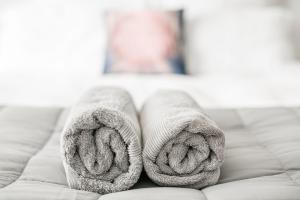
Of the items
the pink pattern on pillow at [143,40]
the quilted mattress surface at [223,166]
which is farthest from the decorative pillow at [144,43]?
the quilted mattress surface at [223,166]

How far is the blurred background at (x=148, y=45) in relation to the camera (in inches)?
80.3

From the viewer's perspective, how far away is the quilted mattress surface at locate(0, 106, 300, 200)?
84 centimetres

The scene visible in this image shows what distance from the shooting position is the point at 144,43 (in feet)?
6.86

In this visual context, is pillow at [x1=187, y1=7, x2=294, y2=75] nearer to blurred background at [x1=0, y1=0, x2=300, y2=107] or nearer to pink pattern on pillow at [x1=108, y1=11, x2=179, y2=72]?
blurred background at [x1=0, y1=0, x2=300, y2=107]

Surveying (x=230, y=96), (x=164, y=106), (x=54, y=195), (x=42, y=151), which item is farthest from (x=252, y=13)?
(x=54, y=195)

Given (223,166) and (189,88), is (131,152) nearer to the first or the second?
(223,166)

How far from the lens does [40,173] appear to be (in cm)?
98

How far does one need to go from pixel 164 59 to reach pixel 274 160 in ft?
3.63

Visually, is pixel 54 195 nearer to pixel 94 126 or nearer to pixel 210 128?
pixel 94 126

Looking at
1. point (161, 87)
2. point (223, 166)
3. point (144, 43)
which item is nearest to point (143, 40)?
point (144, 43)

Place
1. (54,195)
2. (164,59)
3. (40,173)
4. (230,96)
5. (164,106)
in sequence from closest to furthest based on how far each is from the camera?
(54,195)
(40,173)
(164,106)
(230,96)
(164,59)

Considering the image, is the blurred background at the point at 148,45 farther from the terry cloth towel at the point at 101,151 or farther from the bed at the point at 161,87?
the terry cloth towel at the point at 101,151

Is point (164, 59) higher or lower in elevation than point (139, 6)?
lower

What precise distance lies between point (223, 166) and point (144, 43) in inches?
46.0
